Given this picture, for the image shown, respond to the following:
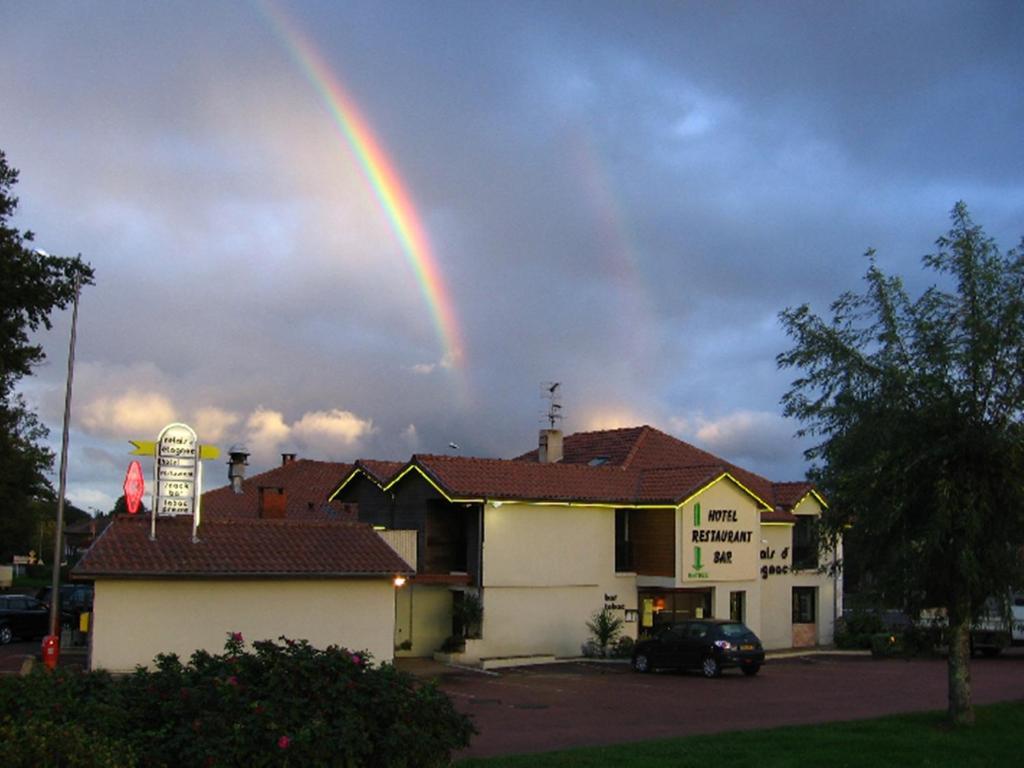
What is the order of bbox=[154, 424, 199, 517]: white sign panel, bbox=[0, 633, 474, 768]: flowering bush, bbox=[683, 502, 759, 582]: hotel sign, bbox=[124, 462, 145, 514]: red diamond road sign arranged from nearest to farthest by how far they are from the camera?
1. bbox=[0, 633, 474, 768]: flowering bush
2. bbox=[154, 424, 199, 517]: white sign panel
3. bbox=[124, 462, 145, 514]: red diamond road sign
4. bbox=[683, 502, 759, 582]: hotel sign

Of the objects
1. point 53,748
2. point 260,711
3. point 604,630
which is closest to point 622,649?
point 604,630

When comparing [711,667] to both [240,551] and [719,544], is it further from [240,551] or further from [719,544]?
[240,551]

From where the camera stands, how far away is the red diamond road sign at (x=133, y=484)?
2853 centimetres

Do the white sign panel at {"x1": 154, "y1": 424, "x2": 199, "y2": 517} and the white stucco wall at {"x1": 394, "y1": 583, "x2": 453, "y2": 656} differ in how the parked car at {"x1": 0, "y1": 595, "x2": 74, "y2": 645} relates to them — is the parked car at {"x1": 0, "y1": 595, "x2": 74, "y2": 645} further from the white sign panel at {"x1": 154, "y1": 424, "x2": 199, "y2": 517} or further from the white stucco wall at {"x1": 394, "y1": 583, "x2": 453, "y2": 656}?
the white sign panel at {"x1": 154, "y1": 424, "x2": 199, "y2": 517}

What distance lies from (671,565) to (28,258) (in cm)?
2190

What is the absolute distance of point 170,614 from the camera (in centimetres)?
2428

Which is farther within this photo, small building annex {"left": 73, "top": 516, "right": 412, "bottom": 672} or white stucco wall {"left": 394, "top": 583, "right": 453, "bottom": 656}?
white stucco wall {"left": 394, "top": 583, "right": 453, "bottom": 656}

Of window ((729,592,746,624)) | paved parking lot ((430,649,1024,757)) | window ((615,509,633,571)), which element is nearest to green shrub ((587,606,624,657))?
paved parking lot ((430,649,1024,757))

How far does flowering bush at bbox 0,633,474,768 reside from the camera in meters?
9.61

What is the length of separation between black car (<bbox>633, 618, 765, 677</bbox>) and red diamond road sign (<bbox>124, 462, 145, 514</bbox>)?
14.3 meters

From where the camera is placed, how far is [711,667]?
96.1 feet

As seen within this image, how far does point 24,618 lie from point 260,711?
3132 centimetres

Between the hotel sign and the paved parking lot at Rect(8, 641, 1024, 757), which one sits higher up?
the hotel sign

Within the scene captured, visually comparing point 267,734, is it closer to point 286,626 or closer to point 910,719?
point 910,719
